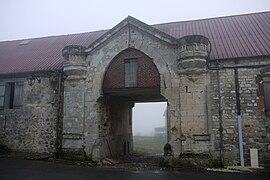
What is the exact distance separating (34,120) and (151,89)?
23.2 ft

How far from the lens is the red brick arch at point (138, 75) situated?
13.2m

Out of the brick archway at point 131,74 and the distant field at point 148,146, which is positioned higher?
the brick archway at point 131,74

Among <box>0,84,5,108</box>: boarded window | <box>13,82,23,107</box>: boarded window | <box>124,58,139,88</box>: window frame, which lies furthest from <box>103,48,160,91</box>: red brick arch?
<box>0,84,5,108</box>: boarded window

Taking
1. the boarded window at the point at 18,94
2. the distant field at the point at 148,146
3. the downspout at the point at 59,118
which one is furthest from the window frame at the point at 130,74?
the distant field at the point at 148,146

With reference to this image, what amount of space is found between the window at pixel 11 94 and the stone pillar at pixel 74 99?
3472 millimetres

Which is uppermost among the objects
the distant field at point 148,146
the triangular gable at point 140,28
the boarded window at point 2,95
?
the triangular gable at point 140,28

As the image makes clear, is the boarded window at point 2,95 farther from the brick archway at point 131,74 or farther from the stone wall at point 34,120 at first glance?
the brick archway at point 131,74

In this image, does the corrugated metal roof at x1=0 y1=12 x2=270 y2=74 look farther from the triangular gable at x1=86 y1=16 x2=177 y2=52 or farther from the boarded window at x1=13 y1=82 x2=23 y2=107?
the triangular gable at x1=86 y1=16 x2=177 y2=52

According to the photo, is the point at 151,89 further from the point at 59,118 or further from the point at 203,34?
the point at 59,118

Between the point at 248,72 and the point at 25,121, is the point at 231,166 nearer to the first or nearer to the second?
the point at 248,72

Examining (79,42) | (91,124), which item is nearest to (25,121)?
(91,124)

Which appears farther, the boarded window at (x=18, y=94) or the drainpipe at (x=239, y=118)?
the boarded window at (x=18, y=94)

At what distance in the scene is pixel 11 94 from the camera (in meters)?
15.9

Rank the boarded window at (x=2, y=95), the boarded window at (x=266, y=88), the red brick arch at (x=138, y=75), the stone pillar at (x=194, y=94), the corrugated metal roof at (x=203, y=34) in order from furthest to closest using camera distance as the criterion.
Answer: the boarded window at (x=2, y=95) → the red brick arch at (x=138, y=75) → the corrugated metal roof at (x=203, y=34) → the stone pillar at (x=194, y=94) → the boarded window at (x=266, y=88)
